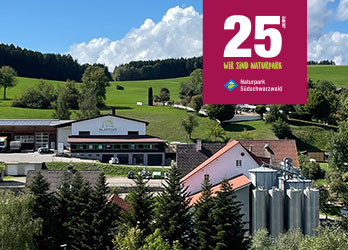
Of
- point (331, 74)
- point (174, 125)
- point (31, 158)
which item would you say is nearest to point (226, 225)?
point (31, 158)

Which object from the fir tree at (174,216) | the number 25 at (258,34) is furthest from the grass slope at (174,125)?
the number 25 at (258,34)

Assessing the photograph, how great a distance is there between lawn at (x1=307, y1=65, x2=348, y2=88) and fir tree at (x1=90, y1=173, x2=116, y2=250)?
115m

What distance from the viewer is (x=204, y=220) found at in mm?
25453

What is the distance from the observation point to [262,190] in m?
30.2

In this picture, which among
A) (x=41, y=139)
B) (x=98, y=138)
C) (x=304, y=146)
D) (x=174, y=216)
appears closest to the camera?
(x=174, y=216)

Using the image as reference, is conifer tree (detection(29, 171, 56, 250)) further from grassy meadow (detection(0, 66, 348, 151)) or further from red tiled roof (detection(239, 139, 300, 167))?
grassy meadow (detection(0, 66, 348, 151))

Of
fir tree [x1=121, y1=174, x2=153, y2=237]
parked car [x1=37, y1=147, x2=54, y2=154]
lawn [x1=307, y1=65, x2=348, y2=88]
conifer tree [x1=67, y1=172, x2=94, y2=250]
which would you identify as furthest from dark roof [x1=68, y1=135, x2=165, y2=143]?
lawn [x1=307, y1=65, x2=348, y2=88]

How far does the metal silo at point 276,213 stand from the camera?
29837 mm

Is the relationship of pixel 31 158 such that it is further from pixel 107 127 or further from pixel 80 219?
pixel 80 219

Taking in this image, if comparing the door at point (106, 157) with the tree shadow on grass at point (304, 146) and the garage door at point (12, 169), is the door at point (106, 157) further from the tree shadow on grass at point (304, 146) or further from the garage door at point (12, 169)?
the tree shadow on grass at point (304, 146)

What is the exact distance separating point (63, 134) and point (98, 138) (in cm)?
742

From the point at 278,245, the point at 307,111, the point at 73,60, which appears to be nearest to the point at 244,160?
the point at 278,245

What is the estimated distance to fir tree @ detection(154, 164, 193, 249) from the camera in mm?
25719

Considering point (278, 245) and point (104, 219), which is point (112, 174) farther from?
point (278, 245)
